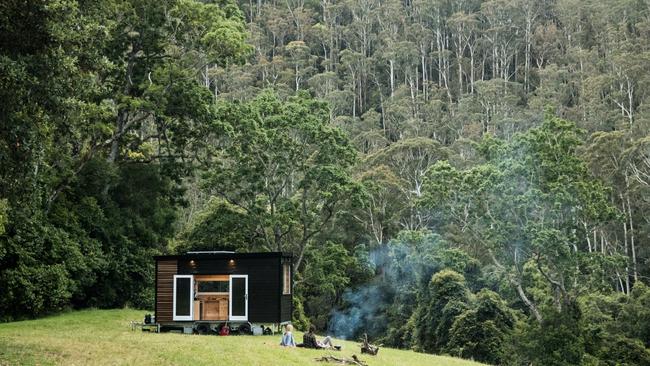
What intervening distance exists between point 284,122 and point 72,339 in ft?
55.9

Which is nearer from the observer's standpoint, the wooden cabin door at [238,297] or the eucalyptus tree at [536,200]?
the wooden cabin door at [238,297]

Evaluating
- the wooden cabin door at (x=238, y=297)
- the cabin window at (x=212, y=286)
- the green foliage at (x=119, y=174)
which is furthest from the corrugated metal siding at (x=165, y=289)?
the green foliage at (x=119, y=174)

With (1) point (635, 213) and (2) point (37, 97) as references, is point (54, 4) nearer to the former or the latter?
(2) point (37, 97)

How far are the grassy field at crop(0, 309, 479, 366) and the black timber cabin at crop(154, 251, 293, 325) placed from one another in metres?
1.65

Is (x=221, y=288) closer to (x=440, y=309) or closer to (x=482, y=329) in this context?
(x=482, y=329)

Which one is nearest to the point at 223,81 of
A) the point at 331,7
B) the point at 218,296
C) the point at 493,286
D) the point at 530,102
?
the point at 331,7

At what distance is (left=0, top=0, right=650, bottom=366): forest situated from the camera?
17172mm

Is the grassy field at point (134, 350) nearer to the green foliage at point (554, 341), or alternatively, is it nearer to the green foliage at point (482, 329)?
A: the green foliage at point (554, 341)

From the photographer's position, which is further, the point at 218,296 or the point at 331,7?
the point at 331,7

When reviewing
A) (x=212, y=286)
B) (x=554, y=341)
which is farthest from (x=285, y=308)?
(x=554, y=341)

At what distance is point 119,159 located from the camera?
110 feet

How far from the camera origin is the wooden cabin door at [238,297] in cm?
2370

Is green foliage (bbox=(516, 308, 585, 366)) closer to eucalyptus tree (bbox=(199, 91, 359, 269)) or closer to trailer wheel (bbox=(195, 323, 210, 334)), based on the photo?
eucalyptus tree (bbox=(199, 91, 359, 269))

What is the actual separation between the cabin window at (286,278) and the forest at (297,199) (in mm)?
7595
